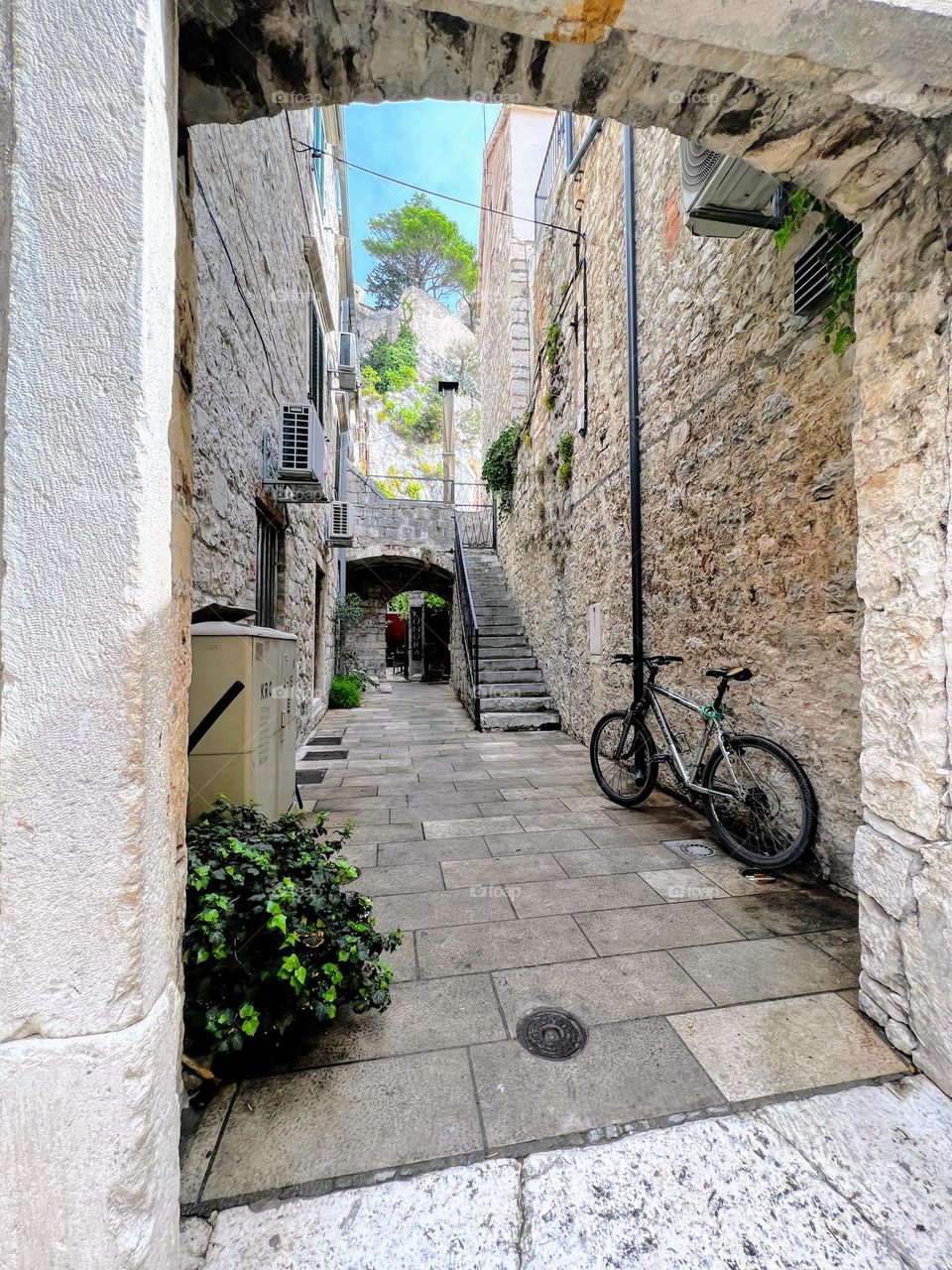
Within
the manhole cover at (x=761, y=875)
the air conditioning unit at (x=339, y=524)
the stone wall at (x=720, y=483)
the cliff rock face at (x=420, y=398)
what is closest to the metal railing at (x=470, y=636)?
the stone wall at (x=720, y=483)

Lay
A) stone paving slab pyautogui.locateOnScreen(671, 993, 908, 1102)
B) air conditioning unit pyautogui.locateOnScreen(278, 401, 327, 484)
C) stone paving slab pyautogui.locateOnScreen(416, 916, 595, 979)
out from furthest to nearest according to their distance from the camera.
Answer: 1. air conditioning unit pyautogui.locateOnScreen(278, 401, 327, 484)
2. stone paving slab pyautogui.locateOnScreen(416, 916, 595, 979)
3. stone paving slab pyautogui.locateOnScreen(671, 993, 908, 1102)

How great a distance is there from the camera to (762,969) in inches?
71.6

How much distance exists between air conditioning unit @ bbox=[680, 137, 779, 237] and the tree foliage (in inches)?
1267

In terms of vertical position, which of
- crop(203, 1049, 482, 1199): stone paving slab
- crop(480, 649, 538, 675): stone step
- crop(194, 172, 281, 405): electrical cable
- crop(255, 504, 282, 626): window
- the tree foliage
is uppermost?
the tree foliage

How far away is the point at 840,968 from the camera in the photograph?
182 centimetres

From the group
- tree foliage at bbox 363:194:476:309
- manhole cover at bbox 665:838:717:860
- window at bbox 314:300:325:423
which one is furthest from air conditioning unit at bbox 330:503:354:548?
tree foliage at bbox 363:194:476:309

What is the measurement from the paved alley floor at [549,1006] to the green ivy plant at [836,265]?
2410 mm

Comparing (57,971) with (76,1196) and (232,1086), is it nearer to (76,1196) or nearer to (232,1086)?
(76,1196)

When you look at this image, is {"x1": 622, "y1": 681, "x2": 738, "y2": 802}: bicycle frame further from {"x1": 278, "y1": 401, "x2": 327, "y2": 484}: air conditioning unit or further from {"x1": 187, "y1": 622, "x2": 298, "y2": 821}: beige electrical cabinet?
{"x1": 278, "y1": 401, "x2": 327, "y2": 484}: air conditioning unit

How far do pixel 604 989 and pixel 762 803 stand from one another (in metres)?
1.51

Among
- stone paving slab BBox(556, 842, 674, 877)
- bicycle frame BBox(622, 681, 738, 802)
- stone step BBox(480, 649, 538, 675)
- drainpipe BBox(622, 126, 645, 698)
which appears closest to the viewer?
stone paving slab BBox(556, 842, 674, 877)

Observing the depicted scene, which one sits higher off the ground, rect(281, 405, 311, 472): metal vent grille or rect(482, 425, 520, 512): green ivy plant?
rect(482, 425, 520, 512): green ivy plant

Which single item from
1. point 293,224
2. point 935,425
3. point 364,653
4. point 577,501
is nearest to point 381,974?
point 935,425

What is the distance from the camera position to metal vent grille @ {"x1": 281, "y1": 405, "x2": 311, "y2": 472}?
4043 millimetres
